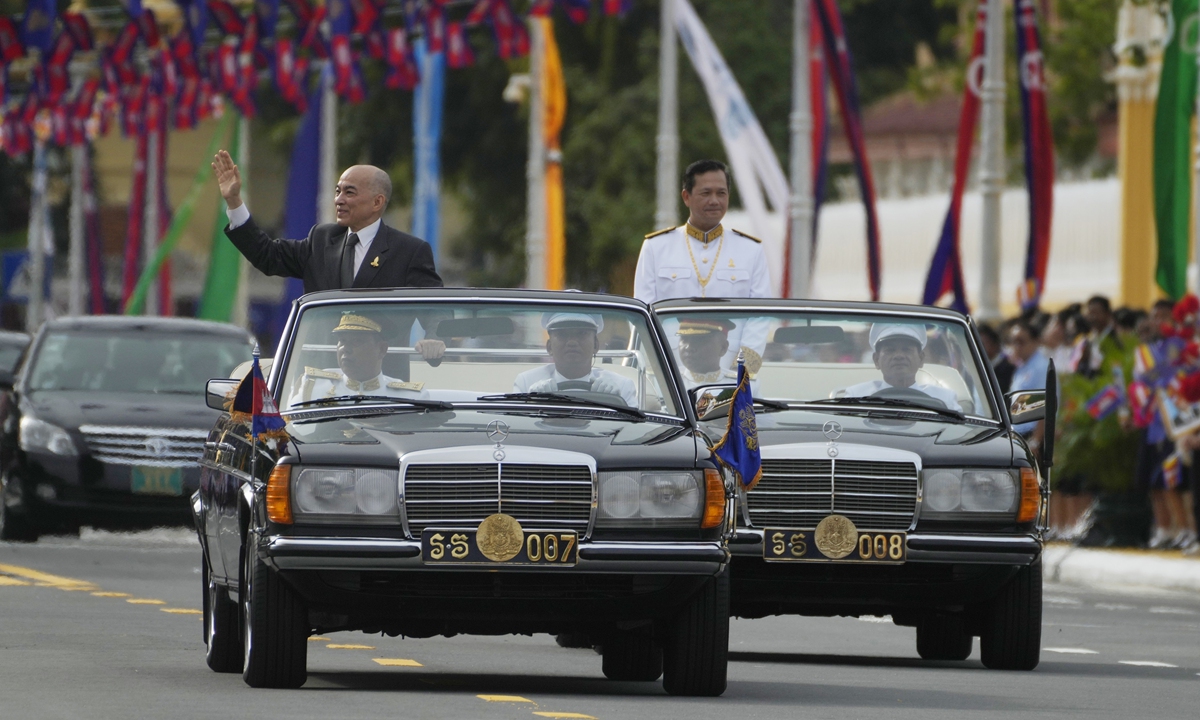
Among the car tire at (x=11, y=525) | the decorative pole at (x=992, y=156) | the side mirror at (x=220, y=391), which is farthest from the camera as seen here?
the decorative pole at (x=992, y=156)

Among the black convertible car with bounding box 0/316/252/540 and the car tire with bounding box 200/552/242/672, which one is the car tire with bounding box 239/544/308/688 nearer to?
the car tire with bounding box 200/552/242/672

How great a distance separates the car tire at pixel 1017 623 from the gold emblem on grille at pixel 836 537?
713 mm

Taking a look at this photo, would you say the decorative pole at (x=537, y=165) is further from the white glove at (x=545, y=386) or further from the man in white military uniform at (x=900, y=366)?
the white glove at (x=545, y=386)

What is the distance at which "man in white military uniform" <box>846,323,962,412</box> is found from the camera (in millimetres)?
13648

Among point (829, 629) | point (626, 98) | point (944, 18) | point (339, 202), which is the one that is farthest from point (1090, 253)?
point (339, 202)

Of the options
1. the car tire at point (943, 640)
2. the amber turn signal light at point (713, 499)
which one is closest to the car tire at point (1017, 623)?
the car tire at point (943, 640)

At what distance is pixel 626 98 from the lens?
59.0 metres

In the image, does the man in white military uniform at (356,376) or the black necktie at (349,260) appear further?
the black necktie at (349,260)

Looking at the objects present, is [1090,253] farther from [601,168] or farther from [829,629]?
[829,629]

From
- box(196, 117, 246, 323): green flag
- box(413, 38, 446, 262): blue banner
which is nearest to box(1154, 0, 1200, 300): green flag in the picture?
box(413, 38, 446, 262): blue banner

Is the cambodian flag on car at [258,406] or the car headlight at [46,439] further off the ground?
the cambodian flag on car at [258,406]

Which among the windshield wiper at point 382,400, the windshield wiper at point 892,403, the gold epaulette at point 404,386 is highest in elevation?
the gold epaulette at point 404,386

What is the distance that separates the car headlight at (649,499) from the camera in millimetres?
10875

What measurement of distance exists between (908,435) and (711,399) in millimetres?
1026
